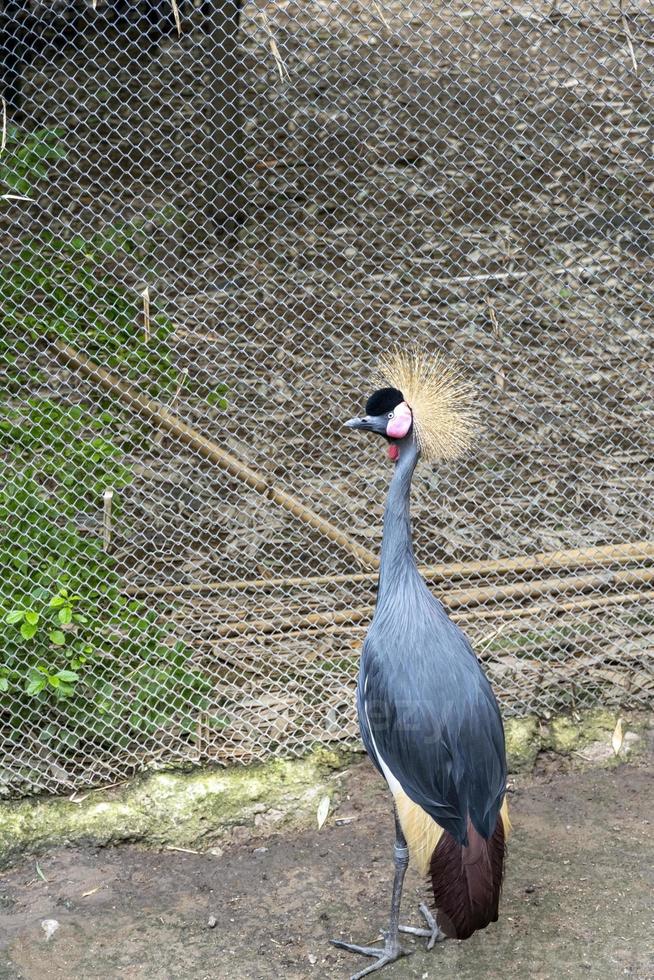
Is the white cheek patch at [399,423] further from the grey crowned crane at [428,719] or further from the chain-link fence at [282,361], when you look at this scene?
the chain-link fence at [282,361]

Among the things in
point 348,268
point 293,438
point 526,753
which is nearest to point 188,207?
point 348,268

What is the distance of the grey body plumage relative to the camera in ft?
8.17

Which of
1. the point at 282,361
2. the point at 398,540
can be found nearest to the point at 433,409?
the point at 398,540

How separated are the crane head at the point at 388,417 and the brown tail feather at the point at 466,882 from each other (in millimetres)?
1011

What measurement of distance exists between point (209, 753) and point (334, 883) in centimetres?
62

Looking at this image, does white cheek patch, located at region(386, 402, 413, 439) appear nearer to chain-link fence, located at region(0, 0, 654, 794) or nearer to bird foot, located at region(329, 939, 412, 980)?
chain-link fence, located at region(0, 0, 654, 794)

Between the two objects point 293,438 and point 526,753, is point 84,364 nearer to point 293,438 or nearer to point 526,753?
point 293,438

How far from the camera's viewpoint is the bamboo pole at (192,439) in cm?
350

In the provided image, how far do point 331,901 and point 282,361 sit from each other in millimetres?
2249

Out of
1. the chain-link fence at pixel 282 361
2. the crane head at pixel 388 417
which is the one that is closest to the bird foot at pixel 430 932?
the chain-link fence at pixel 282 361

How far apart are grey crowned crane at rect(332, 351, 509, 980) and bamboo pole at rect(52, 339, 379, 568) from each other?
1004mm

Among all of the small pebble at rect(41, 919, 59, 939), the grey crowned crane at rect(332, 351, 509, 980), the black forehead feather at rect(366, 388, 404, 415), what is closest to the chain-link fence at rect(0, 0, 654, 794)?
the small pebble at rect(41, 919, 59, 939)

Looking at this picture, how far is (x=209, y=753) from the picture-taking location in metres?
3.33

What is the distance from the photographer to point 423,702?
2525 mm
